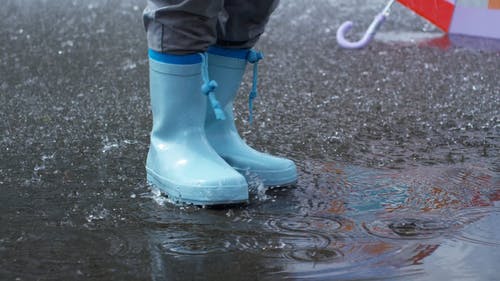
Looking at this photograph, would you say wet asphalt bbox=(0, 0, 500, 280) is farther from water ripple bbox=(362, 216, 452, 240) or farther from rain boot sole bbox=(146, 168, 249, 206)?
water ripple bbox=(362, 216, 452, 240)

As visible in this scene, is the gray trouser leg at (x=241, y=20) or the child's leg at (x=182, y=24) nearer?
the child's leg at (x=182, y=24)

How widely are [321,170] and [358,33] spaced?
6.35 ft

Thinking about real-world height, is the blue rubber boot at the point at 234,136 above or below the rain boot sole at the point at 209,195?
above

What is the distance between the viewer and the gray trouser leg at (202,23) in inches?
65.7

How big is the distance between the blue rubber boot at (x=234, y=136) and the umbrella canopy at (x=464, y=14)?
1.14 m

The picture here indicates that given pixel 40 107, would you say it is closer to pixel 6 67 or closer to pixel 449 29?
pixel 6 67

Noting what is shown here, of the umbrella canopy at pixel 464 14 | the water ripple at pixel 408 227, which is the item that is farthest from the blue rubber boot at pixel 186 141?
the umbrella canopy at pixel 464 14

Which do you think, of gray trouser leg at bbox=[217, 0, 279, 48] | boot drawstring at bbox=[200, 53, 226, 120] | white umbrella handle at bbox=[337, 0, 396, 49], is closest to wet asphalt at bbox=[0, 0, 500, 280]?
white umbrella handle at bbox=[337, 0, 396, 49]

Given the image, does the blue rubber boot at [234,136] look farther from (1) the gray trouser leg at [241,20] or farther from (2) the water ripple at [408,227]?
(2) the water ripple at [408,227]

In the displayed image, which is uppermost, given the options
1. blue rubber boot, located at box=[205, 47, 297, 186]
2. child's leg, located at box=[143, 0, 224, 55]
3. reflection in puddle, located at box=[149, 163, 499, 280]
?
child's leg, located at box=[143, 0, 224, 55]

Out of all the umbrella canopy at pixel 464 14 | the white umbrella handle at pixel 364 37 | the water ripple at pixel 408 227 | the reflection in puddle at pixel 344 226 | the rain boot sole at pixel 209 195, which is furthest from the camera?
the white umbrella handle at pixel 364 37

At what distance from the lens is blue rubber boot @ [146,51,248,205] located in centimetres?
166

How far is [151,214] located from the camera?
1603 mm

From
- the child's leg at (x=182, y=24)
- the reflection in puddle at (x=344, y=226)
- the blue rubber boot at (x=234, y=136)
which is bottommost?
the reflection in puddle at (x=344, y=226)
